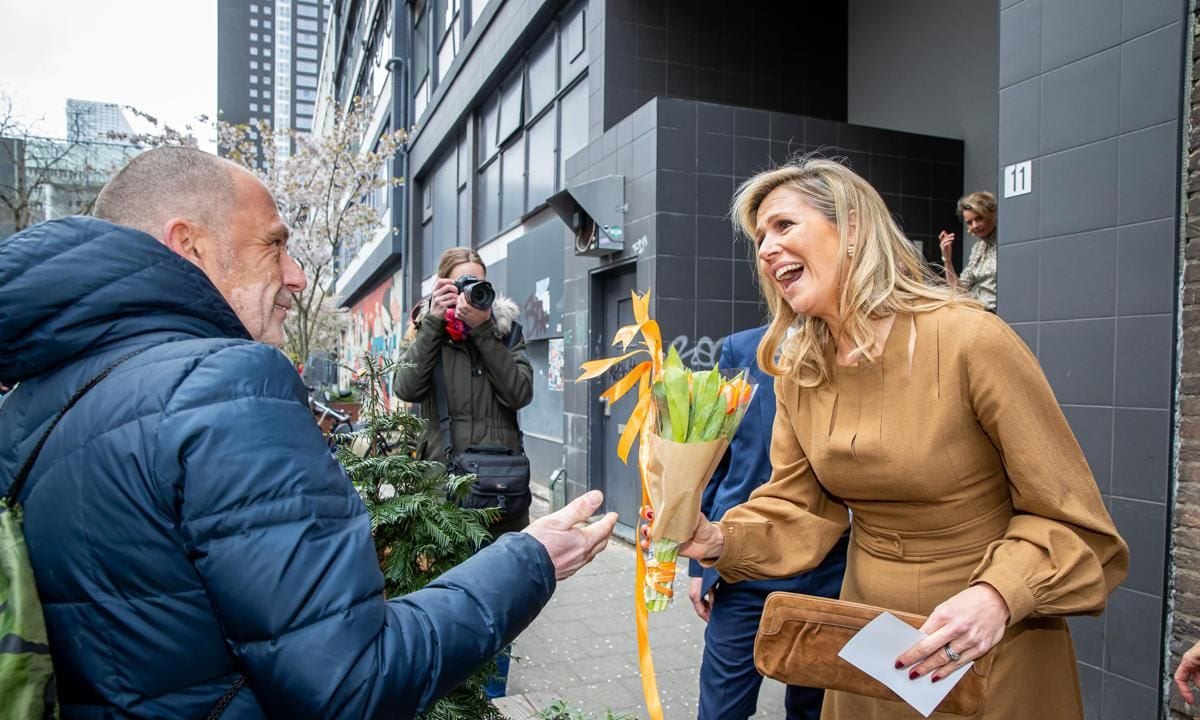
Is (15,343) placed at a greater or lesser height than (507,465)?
greater

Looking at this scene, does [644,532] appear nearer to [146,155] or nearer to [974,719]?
[974,719]

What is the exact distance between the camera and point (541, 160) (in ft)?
37.4

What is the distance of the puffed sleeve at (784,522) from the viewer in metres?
2.13

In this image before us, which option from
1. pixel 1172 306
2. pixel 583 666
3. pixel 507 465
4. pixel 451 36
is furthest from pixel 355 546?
pixel 451 36

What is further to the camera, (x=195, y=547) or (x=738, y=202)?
(x=738, y=202)

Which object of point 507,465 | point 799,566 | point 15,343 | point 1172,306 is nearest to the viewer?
point 15,343

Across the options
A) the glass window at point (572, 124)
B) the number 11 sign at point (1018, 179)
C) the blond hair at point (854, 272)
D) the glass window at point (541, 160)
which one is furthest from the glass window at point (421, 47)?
the blond hair at point (854, 272)

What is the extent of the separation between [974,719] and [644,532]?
89cm

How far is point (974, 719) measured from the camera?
1.89m

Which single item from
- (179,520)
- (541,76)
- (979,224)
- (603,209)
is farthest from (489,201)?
(179,520)

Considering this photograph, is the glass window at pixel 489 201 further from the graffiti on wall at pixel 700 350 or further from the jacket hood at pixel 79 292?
the jacket hood at pixel 79 292

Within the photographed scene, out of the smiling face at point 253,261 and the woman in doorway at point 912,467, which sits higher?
the smiling face at point 253,261

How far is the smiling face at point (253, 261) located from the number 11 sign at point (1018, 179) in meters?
3.51

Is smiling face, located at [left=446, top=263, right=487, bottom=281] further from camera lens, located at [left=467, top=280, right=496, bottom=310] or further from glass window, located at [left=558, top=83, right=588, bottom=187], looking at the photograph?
glass window, located at [left=558, top=83, right=588, bottom=187]
